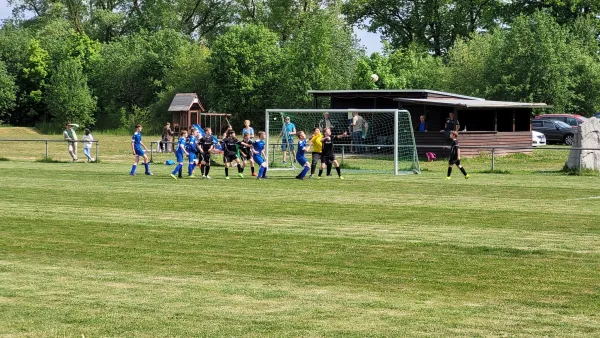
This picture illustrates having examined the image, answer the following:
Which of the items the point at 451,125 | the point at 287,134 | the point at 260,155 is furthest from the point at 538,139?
the point at 260,155

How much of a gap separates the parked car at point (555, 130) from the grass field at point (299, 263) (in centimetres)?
2736

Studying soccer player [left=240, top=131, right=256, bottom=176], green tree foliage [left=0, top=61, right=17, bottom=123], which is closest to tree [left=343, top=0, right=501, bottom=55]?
green tree foliage [left=0, top=61, right=17, bottom=123]

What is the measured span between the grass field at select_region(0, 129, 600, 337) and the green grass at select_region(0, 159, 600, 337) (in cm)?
3

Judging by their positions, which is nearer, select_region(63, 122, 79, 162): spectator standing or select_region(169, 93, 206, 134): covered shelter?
select_region(63, 122, 79, 162): spectator standing

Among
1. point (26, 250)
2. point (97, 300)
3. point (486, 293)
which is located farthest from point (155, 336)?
point (26, 250)

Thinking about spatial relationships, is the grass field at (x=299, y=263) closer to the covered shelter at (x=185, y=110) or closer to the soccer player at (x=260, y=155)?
the soccer player at (x=260, y=155)

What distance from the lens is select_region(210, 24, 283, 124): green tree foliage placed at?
2852 inches

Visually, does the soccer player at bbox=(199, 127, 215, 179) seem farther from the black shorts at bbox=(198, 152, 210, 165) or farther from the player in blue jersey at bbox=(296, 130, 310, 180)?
the player in blue jersey at bbox=(296, 130, 310, 180)

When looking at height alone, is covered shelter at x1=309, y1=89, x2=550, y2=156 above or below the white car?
above

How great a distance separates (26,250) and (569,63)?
48.8 m

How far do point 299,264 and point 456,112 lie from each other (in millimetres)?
30132

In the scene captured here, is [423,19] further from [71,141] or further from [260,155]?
[260,155]

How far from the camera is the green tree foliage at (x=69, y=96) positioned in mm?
77000

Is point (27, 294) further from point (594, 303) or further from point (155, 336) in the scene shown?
point (594, 303)
